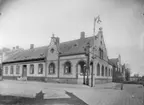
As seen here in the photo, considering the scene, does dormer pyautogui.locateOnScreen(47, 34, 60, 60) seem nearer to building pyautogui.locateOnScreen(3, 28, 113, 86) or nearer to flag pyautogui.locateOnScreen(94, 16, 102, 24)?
building pyautogui.locateOnScreen(3, 28, 113, 86)

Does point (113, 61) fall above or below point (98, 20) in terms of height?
below

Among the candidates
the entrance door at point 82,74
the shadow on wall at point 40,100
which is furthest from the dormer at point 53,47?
the shadow on wall at point 40,100

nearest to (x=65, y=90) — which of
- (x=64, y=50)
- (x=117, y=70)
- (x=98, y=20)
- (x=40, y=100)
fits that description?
(x=40, y=100)

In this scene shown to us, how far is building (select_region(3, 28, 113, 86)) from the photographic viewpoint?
1374 mm

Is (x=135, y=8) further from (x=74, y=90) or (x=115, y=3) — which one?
(x=74, y=90)

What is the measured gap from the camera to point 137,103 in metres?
1.05

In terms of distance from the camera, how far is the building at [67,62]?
137 centimetres

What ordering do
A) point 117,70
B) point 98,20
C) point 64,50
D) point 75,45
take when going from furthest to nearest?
point 64,50 → point 75,45 → point 117,70 → point 98,20

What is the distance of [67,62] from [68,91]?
399 mm

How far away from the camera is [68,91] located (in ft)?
5.30

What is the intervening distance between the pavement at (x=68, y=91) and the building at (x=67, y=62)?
7cm

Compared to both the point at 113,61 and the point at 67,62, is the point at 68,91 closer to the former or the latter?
the point at 67,62

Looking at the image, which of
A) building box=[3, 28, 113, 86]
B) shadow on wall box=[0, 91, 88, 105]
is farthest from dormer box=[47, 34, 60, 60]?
shadow on wall box=[0, 91, 88, 105]

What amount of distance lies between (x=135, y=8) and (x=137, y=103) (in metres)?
0.76
